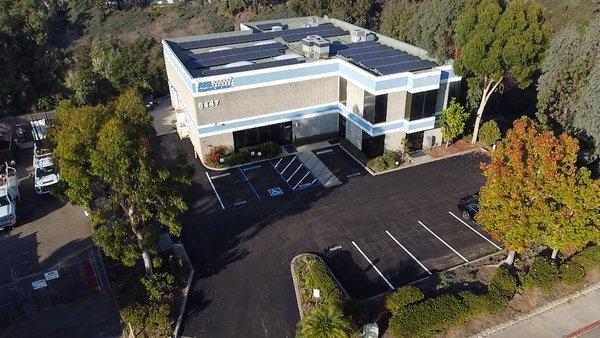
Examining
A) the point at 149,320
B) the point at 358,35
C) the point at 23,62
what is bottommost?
the point at 149,320

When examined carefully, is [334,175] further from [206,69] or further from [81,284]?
[81,284]

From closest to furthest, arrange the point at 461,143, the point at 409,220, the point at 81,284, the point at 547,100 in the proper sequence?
1. the point at 81,284
2. the point at 409,220
3. the point at 547,100
4. the point at 461,143

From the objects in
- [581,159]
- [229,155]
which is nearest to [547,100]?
[581,159]

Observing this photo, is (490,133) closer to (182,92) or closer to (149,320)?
(182,92)

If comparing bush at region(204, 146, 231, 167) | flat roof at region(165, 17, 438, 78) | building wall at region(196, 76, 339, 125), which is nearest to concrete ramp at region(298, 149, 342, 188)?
building wall at region(196, 76, 339, 125)

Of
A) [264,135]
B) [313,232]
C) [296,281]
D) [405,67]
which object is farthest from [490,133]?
[296,281]

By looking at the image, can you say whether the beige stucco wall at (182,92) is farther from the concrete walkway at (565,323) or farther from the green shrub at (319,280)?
the concrete walkway at (565,323)

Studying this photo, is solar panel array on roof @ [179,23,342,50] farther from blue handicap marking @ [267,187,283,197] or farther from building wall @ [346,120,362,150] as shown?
blue handicap marking @ [267,187,283,197]
